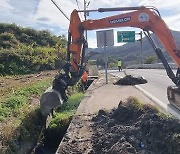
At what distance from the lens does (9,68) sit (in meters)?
25.6

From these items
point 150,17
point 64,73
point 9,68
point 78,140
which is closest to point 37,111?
point 64,73

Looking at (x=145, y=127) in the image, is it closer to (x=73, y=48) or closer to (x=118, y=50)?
(x=73, y=48)

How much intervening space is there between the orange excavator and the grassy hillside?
45.6 ft

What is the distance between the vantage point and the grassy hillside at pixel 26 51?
2659 centimetres

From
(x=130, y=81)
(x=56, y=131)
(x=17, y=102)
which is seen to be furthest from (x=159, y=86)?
(x=17, y=102)

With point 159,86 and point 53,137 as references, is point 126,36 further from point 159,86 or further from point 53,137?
point 53,137

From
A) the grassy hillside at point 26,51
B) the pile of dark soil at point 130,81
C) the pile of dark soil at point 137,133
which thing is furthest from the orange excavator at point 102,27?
the grassy hillside at point 26,51

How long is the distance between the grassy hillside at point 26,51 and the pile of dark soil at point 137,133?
17569mm

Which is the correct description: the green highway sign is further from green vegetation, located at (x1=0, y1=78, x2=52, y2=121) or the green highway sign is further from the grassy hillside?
green vegetation, located at (x1=0, y1=78, x2=52, y2=121)

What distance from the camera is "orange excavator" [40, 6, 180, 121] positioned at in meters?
10.6

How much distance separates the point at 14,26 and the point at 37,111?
27.9m

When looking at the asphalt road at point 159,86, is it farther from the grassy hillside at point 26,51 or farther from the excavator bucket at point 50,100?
the grassy hillside at point 26,51

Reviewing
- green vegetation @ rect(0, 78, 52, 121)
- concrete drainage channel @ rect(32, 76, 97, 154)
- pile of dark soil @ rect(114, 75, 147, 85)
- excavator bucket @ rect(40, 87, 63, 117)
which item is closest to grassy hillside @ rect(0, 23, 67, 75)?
pile of dark soil @ rect(114, 75, 147, 85)

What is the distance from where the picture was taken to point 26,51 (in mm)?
30328
